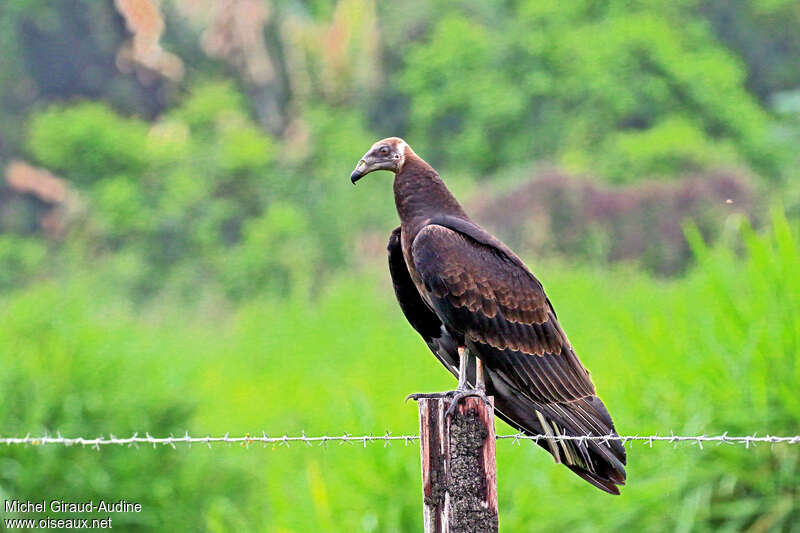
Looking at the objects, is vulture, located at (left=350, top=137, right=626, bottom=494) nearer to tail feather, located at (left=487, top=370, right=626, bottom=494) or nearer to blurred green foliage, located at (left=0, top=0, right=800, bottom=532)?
tail feather, located at (left=487, top=370, right=626, bottom=494)

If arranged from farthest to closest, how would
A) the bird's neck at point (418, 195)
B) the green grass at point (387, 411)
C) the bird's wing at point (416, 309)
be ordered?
the green grass at point (387, 411) → the bird's wing at point (416, 309) → the bird's neck at point (418, 195)

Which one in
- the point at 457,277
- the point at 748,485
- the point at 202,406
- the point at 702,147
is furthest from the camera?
the point at 702,147

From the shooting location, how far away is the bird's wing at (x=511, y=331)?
2887 mm

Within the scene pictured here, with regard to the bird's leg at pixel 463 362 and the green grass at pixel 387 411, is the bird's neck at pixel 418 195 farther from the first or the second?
the green grass at pixel 387 411

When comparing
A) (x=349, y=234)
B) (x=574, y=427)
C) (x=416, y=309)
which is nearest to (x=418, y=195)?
(x=416, y=309)

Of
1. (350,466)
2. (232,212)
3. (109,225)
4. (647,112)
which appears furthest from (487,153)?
(350,466)

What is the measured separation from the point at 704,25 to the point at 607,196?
267 inches

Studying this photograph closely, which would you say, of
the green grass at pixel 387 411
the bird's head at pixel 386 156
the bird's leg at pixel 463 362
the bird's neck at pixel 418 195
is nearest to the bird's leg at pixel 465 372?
the bird's leg at pixel 463 362

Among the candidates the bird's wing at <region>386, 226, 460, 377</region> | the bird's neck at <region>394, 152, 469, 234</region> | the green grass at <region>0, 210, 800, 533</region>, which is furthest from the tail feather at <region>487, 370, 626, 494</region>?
the green grass at <region>0, 210, 800, 533</region>

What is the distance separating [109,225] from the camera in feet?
53.2

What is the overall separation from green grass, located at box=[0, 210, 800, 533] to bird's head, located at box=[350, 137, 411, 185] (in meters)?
1.63

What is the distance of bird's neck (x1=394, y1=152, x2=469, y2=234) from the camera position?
302 cm

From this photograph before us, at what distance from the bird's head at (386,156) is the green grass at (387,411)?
1.63 metres

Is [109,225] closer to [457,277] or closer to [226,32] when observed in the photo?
[226,32]
